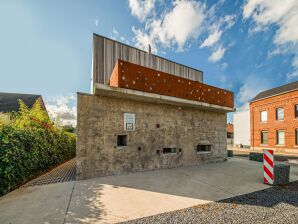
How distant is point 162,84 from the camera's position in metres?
7.71

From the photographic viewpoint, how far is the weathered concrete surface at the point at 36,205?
128 inches

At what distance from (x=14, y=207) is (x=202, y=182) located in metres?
5.67

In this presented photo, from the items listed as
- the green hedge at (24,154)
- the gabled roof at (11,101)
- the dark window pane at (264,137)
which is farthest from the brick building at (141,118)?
the gabled roof at (11,101)

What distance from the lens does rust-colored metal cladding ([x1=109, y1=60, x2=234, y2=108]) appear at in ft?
21.6

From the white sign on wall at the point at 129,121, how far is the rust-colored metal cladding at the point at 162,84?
132 cm

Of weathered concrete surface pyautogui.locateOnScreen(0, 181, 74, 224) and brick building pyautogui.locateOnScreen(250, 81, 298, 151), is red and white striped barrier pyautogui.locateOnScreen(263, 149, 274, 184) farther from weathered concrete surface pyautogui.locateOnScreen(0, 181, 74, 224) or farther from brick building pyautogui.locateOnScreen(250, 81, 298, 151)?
brick building pyautogui.locateOnScreen(250, 81, 298, 151)

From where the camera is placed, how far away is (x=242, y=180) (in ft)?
20.2

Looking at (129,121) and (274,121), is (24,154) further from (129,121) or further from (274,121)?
(274,121)

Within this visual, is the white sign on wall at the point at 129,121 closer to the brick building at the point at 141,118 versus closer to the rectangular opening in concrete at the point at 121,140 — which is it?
the brick building at the point at 141,118

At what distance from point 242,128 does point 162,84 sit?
77.8 ft

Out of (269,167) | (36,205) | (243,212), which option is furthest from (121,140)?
(269,167)

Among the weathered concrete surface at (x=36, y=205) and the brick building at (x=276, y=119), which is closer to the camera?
the weathered concrete surface at (x=36, y=205)

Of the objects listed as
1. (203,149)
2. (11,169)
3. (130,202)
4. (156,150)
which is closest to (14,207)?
(11,169)

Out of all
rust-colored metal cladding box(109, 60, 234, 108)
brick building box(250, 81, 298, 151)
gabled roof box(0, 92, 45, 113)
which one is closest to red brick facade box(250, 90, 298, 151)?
brick building box(250, 81, 298, 151)
